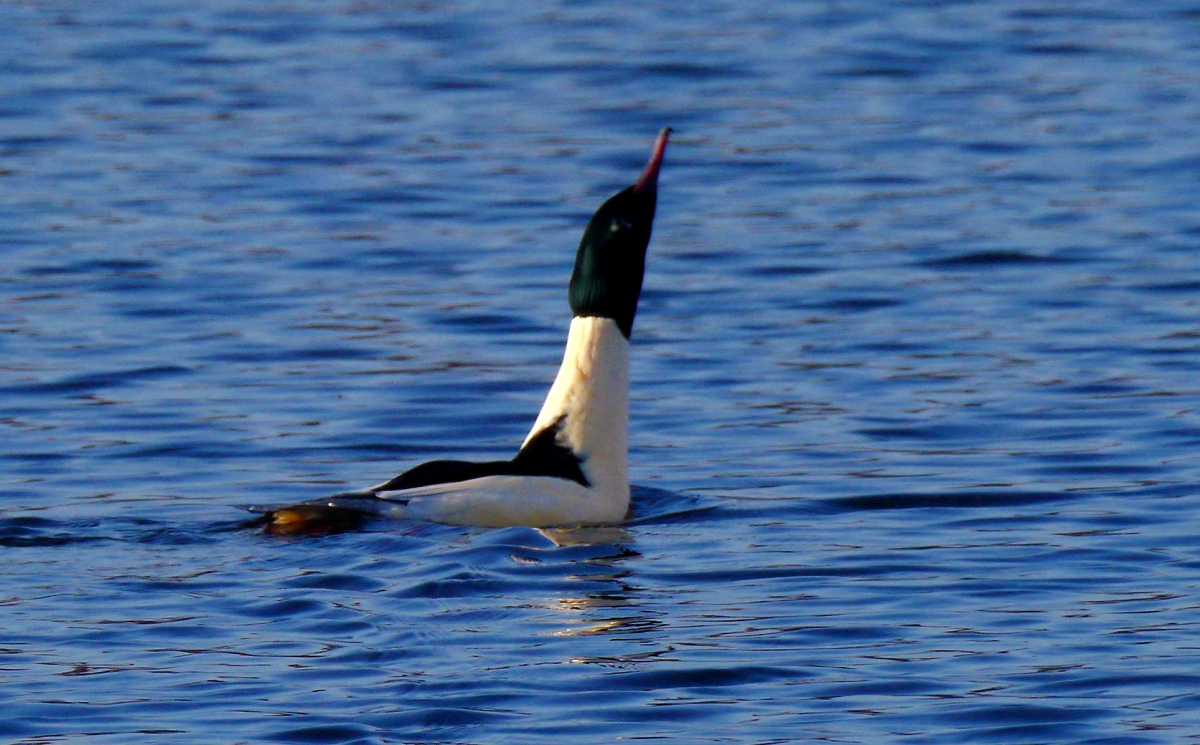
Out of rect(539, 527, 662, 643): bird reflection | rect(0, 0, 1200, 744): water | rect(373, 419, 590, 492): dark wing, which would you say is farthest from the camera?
rect(373, 419, 590, 492): dark wing

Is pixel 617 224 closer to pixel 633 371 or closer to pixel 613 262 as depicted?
pixel 613 262

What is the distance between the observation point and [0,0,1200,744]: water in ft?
25.0

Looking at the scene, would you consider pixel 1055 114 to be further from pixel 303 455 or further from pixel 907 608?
pixel 907 608

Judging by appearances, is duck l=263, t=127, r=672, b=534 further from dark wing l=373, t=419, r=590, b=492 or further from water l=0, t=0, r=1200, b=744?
water l=0, t=0, r=1200, b=744

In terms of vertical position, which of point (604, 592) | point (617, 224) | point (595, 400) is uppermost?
point (617, 224)

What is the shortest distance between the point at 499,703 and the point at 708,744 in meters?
0.75

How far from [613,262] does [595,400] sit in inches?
25.3

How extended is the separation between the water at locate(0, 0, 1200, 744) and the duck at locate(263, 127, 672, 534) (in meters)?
0.13

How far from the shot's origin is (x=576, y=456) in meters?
9.87

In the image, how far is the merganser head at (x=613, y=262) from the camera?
10.0 meters

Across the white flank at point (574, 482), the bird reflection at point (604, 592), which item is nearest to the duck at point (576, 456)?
the white flank at point (574, 482)

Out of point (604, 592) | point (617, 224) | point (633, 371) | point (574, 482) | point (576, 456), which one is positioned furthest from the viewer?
point (633, 371)

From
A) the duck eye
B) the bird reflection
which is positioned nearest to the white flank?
the bird reflection

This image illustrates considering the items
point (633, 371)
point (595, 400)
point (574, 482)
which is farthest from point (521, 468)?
point (633, 371)
